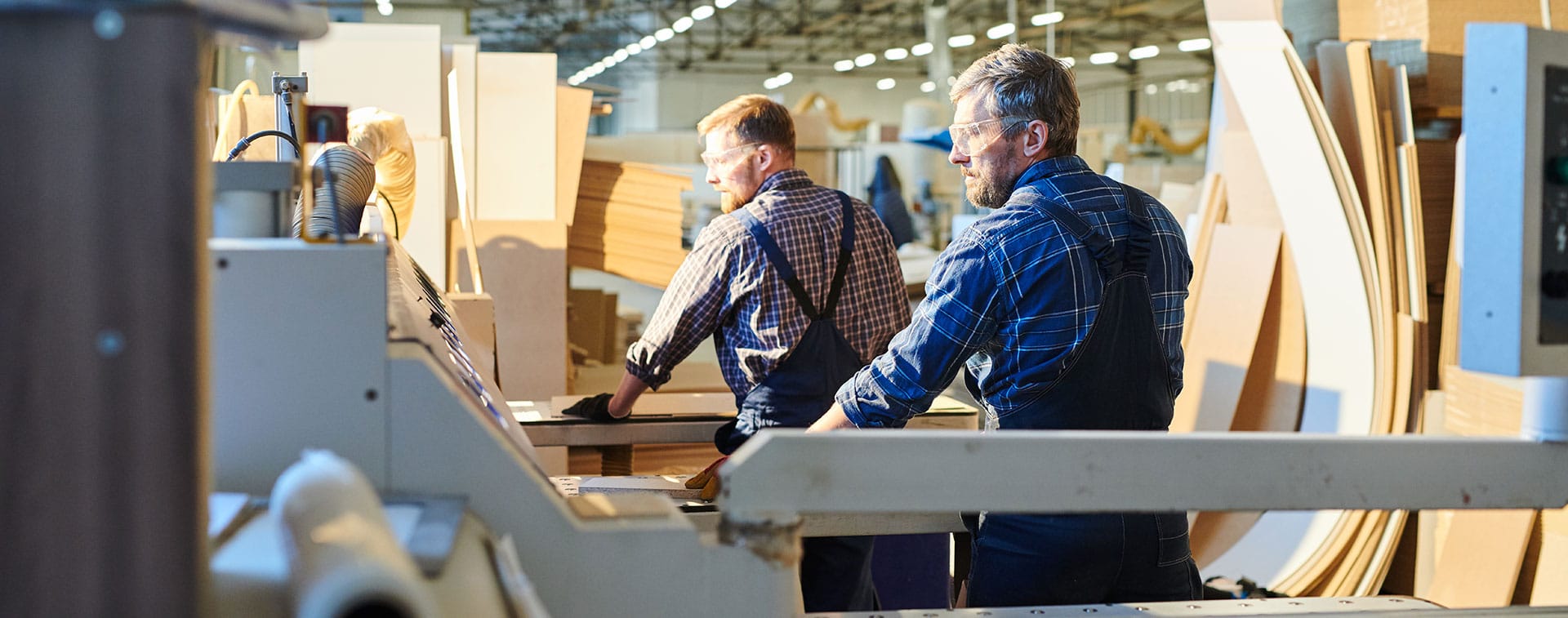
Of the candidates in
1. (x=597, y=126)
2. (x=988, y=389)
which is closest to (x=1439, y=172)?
(x=988, y=389)

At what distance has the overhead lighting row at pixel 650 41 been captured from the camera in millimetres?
19297

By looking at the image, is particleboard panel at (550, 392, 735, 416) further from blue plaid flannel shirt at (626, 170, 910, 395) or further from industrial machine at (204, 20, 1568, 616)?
industrial machine at (204, 20, 1568, 616)

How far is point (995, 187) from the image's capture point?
1.87 meters

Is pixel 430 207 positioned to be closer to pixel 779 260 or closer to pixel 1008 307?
pixel 779 260

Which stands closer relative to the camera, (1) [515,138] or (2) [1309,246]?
(2) [1309,246]

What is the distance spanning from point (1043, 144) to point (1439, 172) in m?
2.68

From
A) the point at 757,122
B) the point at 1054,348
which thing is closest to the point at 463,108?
the point at 757,122

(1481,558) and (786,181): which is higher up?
(786,181)

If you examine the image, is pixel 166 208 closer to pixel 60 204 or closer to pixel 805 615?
pixel 60 204

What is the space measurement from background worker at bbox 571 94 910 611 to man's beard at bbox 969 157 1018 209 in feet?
2.45

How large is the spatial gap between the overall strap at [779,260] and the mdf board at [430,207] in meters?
1.68

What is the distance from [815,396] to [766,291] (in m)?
0.25

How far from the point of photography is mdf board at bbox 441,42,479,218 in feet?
13.3

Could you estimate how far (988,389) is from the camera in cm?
178
